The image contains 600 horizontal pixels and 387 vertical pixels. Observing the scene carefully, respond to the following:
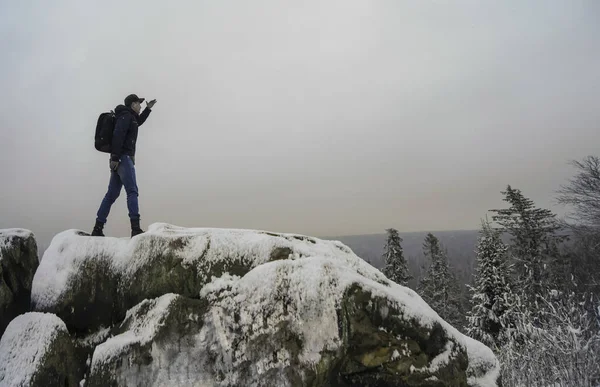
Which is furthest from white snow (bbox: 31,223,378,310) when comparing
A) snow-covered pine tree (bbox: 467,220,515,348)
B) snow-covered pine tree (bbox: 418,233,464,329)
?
snow-covered pine tree (bbox: 418,233,464,329)

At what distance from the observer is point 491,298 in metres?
23.2

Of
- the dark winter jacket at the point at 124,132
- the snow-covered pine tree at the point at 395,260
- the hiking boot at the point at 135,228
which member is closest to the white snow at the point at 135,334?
the hiking boot at the point at 135,228

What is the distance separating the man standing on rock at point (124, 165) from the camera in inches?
259

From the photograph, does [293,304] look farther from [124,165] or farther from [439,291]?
[439,291]

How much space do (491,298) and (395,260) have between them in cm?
783

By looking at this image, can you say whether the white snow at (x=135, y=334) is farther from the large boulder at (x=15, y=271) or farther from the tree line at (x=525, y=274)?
the tree line at (x=525, y=274)

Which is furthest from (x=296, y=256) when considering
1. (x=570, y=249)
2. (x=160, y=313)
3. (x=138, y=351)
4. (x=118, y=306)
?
(x=570, y=249)

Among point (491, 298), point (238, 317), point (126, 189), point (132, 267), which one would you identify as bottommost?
point (491, 298)

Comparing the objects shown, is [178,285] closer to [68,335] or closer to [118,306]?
[118,306]

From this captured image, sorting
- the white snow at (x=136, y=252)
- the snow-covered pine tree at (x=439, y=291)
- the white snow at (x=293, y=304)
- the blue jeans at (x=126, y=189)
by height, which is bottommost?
the snow-covered pine tree at (x=439, y=291)

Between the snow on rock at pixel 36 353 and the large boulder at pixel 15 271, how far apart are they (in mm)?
477

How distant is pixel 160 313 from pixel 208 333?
0.81 m

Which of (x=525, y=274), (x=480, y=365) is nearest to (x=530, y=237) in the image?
(x=525, y=274)

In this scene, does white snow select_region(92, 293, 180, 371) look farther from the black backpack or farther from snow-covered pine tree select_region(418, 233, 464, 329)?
snow-covered pine tree select_region(418, 233, 464, 329)
